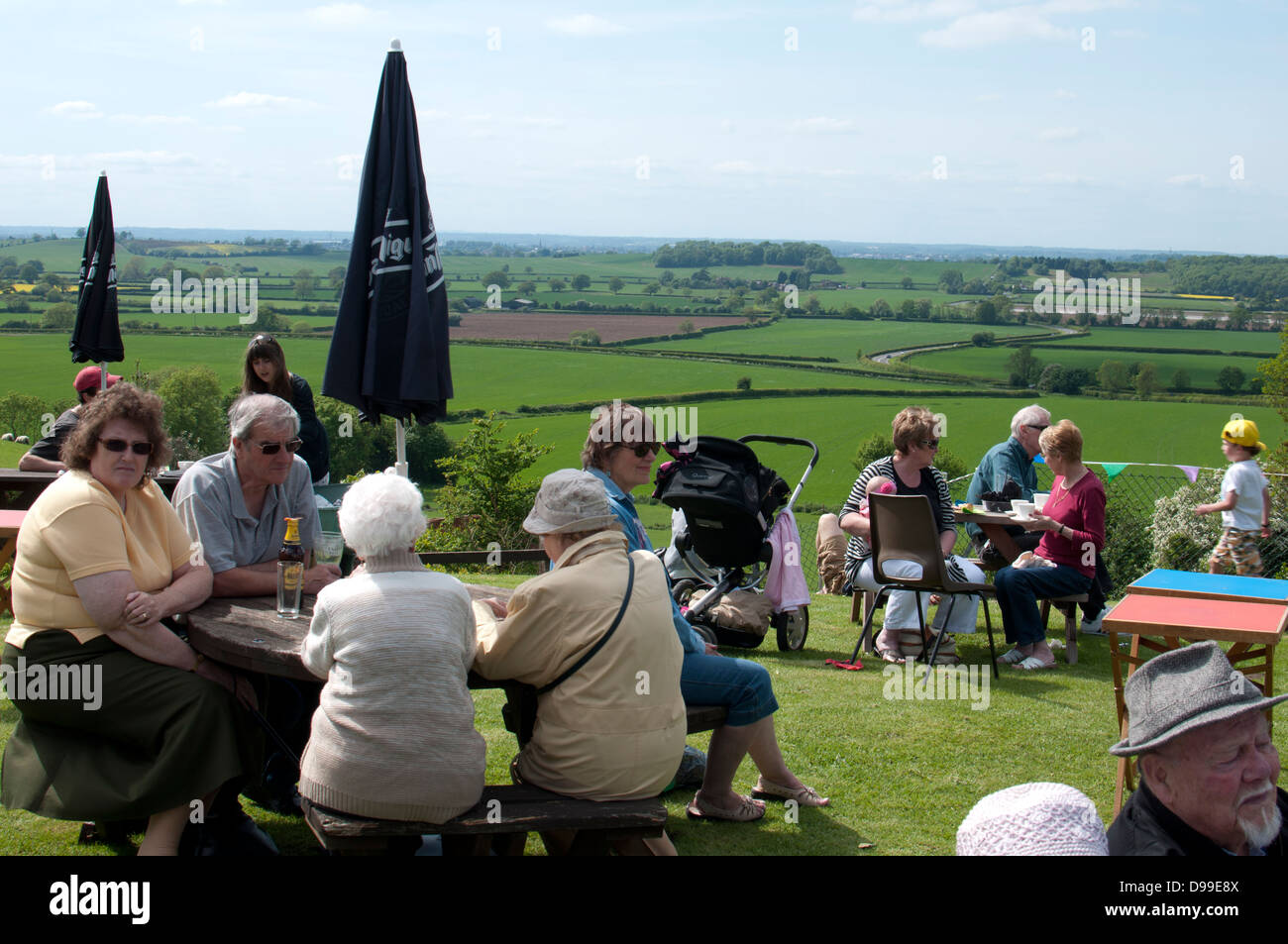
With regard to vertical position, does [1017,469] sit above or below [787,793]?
above

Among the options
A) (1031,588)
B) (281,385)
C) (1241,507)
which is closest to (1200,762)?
(1031,588)

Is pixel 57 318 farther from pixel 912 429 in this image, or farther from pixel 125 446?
pixel 125 446

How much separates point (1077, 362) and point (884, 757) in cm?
6496

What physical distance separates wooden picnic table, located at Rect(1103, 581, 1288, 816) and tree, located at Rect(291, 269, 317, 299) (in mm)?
83166

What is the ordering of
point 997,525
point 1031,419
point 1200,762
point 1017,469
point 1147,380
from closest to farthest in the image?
1. point 1200,762
2. point 997,525
3. point 1031,419
4. point 1017,469
5. point 1147,380

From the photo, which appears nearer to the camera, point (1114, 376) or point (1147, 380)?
point (1147, 380)

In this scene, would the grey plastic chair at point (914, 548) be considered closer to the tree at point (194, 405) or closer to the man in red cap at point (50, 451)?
the man in red cap at point (50, 451)

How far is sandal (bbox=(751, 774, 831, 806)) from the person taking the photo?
4.07 metres

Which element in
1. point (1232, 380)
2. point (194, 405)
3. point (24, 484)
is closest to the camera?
point (24, 484)

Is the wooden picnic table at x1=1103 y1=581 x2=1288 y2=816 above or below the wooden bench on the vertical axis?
above

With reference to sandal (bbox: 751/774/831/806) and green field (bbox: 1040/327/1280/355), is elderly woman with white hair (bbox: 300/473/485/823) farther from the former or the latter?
green field (bbox: 1040/327/1280/355)

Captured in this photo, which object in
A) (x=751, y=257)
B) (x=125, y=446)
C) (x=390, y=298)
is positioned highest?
(x=751, y=257)

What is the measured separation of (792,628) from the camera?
6734 millimetres

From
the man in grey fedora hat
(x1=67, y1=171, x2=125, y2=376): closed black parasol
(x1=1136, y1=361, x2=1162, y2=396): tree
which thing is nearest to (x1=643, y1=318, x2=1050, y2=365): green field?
(x1=1136, y1=361, x2=1162, y2=396): tree
